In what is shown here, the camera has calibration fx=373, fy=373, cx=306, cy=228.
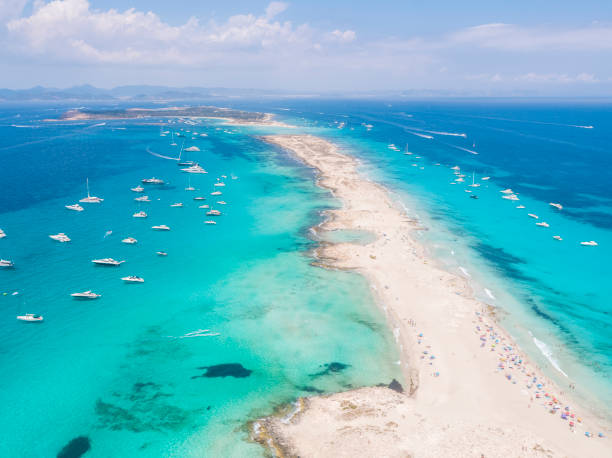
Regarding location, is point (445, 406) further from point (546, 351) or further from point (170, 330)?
point (170, 330)

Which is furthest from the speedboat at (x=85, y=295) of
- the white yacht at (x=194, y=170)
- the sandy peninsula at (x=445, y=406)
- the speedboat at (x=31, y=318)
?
the white yacht at (x=194, y=170)

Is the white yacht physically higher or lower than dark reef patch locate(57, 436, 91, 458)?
higher

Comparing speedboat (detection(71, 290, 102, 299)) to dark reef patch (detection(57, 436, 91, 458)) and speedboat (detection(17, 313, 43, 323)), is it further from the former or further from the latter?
dark reef patch (detection(57, 436, 91, 458))

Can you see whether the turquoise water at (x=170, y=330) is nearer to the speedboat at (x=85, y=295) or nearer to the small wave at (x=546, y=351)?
the speedboat at (x=85, y=295)

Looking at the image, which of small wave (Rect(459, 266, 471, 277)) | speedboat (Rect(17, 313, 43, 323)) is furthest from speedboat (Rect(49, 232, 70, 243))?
small wave (Rect(459, 266, 471, 277))

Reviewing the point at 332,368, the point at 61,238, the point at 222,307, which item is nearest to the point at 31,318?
the point at 222,307

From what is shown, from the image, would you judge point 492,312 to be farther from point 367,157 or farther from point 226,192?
point 367,157
